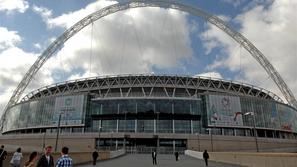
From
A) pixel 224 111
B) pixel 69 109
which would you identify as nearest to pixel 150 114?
pixel 224 111

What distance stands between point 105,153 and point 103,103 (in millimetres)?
46878

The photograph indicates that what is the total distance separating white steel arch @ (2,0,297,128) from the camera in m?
91.8

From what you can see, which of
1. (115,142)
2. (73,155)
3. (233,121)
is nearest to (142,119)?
(115,142)

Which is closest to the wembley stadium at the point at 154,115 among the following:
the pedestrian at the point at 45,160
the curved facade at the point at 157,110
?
the curved facade at the point at 157,110

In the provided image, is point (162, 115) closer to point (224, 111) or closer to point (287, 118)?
point (224, 111)

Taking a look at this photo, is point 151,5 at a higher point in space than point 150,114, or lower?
higher

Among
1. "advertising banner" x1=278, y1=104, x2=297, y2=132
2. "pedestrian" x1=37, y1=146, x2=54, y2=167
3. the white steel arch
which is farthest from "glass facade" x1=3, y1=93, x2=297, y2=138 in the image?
"pedestrian" x1=37, y1=146, x2=54, y2=167

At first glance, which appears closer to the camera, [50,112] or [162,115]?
[162,115]

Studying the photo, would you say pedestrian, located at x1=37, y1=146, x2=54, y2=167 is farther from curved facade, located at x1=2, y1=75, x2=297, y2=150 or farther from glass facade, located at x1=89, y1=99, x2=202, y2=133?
glass facade, located at x1=89, y1=99, x2=202, y2=133

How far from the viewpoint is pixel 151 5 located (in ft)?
300

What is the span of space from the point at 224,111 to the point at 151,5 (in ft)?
136

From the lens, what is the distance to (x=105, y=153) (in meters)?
38.2

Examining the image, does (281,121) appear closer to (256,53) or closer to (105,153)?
(256,53)

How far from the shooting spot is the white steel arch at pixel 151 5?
91.8m
